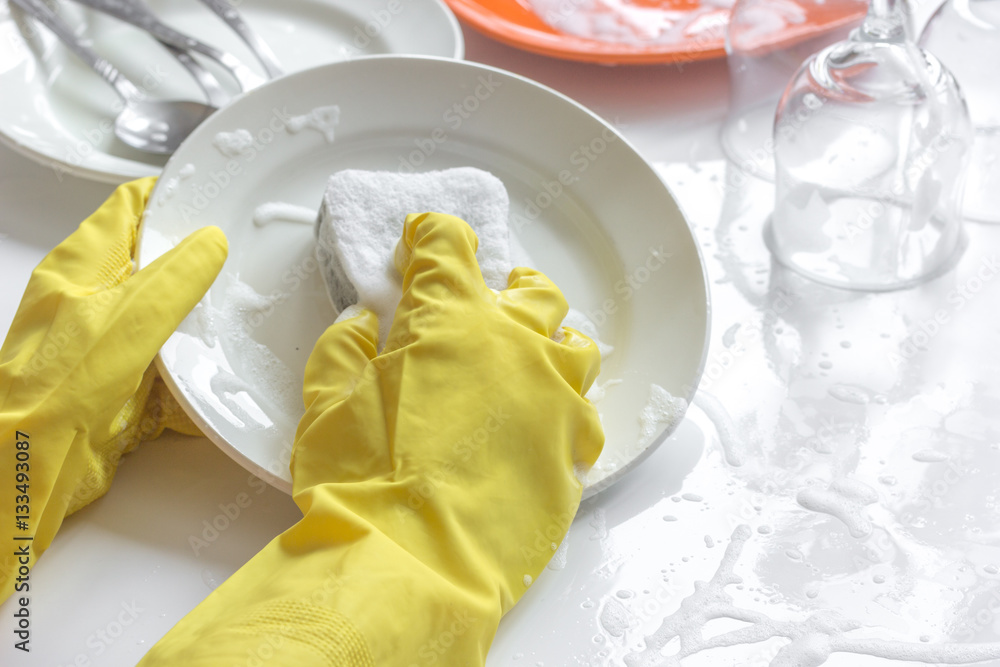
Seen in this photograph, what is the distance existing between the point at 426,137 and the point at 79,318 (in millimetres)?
327

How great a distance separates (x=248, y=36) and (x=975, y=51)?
2.47 ft

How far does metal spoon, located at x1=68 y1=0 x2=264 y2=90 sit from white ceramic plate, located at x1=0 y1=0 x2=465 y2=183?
0.03 meters

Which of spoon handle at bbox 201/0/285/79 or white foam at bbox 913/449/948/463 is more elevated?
spoon handle at bbox 201/0/285/79

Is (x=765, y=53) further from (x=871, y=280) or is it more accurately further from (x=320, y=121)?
(x=320, y=121)

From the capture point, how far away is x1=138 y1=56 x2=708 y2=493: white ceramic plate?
1.77ft

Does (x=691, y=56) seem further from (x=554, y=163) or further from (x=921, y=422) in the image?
(x=921, y=422)

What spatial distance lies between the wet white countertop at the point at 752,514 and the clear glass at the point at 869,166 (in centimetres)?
3

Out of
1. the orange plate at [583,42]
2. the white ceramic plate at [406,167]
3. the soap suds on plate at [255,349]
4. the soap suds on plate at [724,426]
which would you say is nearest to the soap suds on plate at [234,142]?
the white ceramic plate at [406,167]

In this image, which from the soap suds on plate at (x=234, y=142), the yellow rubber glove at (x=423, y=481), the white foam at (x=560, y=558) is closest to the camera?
the yellow rubber glove at (x=423, y=481)

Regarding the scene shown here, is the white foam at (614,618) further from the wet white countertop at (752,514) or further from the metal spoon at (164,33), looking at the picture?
the metal spoon at (164,33)

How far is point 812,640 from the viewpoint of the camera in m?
0.50

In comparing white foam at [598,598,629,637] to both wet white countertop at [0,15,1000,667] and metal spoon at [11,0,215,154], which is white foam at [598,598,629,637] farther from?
metal spoon at [11,0,215,154]

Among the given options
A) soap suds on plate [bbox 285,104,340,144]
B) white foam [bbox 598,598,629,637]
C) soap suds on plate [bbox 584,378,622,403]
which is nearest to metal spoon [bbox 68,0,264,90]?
soap suds on plate [bbox 285,104,340,144]

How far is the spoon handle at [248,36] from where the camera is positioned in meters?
0.78
